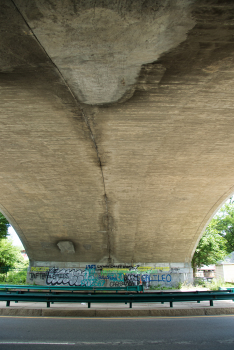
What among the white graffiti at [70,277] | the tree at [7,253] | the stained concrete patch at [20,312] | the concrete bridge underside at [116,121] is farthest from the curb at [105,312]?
the tree at [7,253]

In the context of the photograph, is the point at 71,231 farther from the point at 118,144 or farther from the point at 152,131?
the point at 152,131

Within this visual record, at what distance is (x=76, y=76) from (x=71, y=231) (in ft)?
36.8

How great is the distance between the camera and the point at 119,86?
6672 mm

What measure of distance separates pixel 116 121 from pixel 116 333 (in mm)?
5657

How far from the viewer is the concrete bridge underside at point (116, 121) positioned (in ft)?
16.3

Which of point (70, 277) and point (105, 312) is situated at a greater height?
point (70, 277)

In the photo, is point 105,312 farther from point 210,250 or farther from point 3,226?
point 3,226

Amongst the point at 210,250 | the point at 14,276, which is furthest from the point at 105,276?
the point at 210,250

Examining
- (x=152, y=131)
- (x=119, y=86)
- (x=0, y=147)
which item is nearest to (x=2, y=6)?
(x=119, y=86)

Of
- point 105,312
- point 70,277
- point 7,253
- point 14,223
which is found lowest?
point 105,312

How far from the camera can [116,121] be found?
815cm

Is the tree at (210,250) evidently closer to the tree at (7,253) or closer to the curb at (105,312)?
the curb at (105,312)

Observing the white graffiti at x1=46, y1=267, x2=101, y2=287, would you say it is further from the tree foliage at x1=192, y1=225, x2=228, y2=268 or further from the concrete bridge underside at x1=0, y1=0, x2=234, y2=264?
the tree foliage at x1=192, y1=225, x2=228, y2=268

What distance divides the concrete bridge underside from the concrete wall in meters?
1.49
